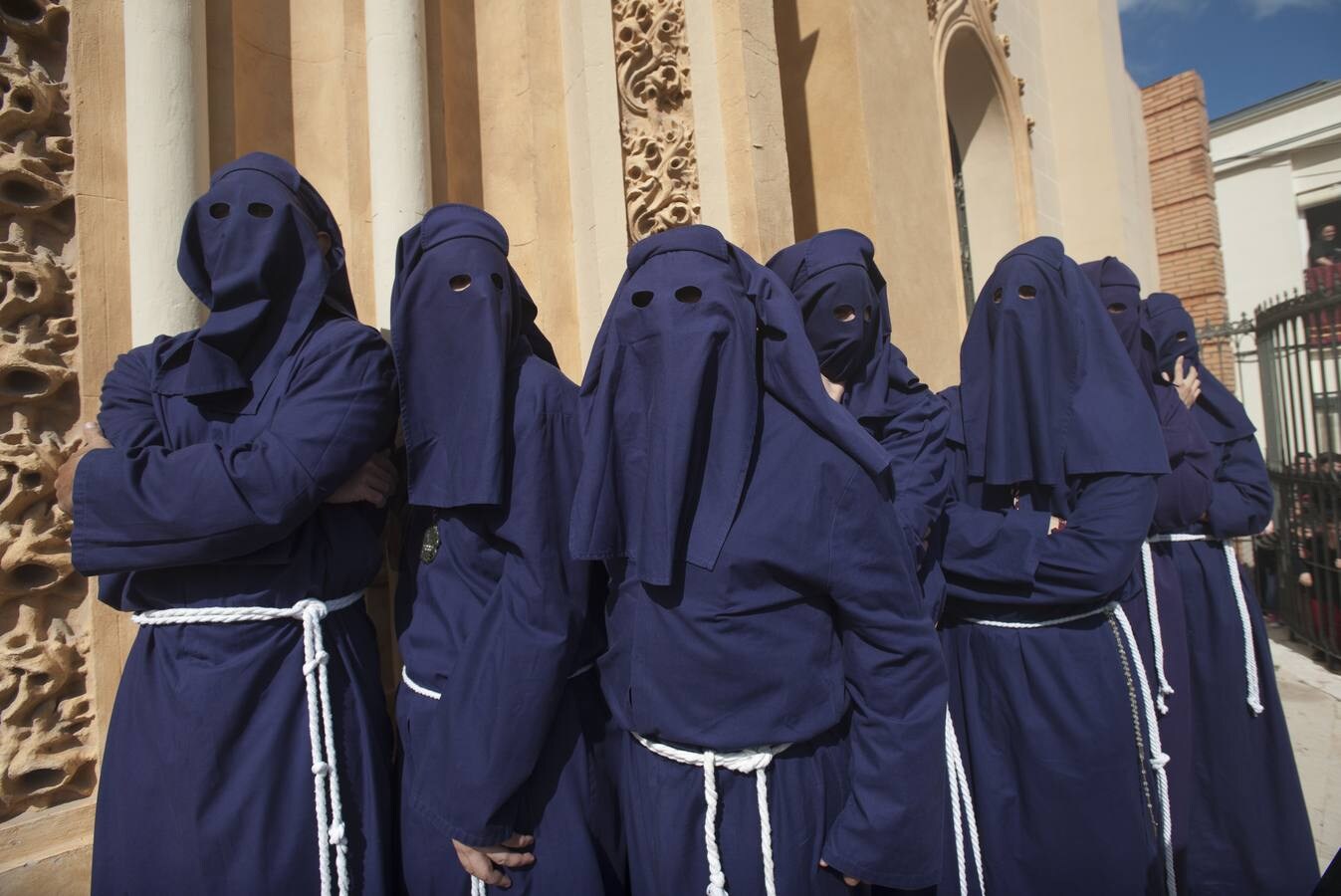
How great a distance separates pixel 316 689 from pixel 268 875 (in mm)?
402

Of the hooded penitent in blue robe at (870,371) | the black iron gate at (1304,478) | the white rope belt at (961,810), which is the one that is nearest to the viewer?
the white rope belt at (961,810)

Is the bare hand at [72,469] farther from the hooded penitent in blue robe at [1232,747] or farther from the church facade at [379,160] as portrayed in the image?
the hooded penitent in blue robe at [1232,747]

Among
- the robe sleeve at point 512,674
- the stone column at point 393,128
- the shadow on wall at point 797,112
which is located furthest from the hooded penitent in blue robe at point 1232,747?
the stone column at point 393,128

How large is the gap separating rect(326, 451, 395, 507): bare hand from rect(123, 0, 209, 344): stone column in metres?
1.20

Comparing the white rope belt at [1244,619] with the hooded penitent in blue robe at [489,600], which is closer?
the hooded penitent in blue robe at [489,600]

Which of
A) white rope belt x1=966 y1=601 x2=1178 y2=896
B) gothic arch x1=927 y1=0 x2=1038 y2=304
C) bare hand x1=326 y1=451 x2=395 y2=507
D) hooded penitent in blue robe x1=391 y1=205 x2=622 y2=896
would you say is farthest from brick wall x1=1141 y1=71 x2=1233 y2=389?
bare hand x1=326 y1=451 x2=395 y2=507

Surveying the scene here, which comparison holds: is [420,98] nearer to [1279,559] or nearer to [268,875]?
[268,875]

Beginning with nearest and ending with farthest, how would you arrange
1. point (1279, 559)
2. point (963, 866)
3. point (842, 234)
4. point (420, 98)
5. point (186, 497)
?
→ point (186, 497)
point (963, 866)
point (842, 234)
point (420, 98)
point (1279, 559)

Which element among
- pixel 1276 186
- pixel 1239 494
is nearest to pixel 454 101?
pixel 1239 494

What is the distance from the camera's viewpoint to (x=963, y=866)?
212cm

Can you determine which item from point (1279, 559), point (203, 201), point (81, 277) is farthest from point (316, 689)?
point (1279, 559)

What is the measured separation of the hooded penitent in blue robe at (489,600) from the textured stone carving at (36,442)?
1396 millimetres

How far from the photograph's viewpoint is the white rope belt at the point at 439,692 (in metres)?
1.68

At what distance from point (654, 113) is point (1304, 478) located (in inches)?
243
